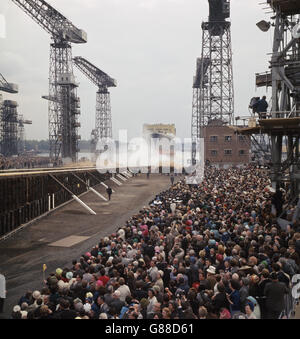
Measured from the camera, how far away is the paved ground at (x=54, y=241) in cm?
1320

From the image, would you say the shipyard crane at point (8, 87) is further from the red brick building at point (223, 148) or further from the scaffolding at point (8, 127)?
the red brick building at point (223, 148)

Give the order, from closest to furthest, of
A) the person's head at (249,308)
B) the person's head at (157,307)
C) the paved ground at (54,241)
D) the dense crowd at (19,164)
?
the person's head at (249,308) → the person's head at (157,307) → the paved ground at (54,241) → the dense crowd at (19,164)

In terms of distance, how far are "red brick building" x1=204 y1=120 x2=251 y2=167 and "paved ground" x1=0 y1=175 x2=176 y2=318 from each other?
105 ft

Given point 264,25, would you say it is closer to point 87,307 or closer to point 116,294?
point 116,294

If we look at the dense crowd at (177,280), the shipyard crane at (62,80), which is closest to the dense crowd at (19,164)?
the shipyard crane at (62,80)

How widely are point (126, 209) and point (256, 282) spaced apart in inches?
871

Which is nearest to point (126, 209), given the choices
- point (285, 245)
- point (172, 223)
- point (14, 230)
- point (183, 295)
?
point (14, 230)

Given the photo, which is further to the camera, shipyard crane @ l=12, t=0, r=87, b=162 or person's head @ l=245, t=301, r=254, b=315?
shipyard crane @ l=12, t=0, r=87, b=162

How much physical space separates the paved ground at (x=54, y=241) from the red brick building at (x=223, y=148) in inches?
1258

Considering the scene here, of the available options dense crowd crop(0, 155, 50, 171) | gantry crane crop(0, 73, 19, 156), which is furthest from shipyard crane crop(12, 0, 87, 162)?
gantry crane crop(0, 73, 19, 156)

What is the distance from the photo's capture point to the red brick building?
6072 cm

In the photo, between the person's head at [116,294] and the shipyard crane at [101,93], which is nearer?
the person's head at [116,294]

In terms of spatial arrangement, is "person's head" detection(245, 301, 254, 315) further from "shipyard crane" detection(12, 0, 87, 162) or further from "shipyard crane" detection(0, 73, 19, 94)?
"shipyard crane" detection(0, 73, 19, 94)
